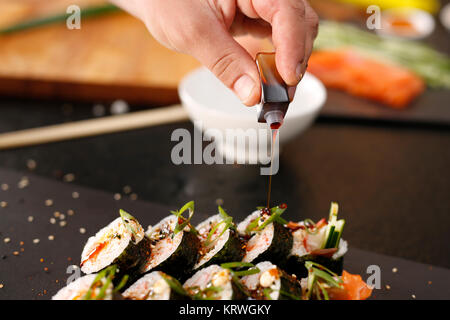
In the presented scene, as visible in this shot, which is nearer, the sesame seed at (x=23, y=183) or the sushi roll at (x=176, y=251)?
the sushi roll at (x=176, y=251)

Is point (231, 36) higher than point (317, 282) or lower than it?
higher

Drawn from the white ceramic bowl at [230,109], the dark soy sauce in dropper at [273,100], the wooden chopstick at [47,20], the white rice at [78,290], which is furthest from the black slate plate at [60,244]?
the wooden chopstick at [47,20]

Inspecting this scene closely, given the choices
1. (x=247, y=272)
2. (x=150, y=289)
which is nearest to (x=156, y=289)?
(x=150, y=289)

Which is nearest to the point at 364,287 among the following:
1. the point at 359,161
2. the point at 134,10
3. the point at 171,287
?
the point at 171,287

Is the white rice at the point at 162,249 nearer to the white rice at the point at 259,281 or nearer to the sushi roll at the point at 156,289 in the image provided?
the sushi roll at the point at 156,289

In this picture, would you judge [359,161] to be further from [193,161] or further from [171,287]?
[171,287]

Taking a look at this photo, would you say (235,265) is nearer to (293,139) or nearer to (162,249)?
(162,249)
